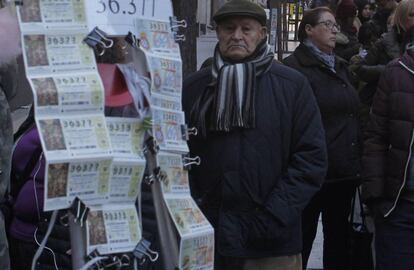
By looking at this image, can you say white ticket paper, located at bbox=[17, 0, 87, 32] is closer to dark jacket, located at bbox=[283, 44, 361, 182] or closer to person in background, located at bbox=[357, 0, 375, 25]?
dark jacket, located at bbox=[283, 44, 361, 182]

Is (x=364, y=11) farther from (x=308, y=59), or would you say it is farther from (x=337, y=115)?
(x=337, y=115)

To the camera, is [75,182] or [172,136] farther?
[172,136]

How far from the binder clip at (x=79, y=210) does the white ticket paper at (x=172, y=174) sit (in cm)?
39

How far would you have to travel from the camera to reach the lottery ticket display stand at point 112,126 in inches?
96.0

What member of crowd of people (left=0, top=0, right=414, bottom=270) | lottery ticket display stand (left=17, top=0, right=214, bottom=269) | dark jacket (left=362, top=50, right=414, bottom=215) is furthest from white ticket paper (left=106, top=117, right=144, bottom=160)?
dark jacket (left=362, top=50, right=414, bottom=215)

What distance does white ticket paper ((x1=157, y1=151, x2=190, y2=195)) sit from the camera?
112 inches

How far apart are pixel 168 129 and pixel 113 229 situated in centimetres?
46

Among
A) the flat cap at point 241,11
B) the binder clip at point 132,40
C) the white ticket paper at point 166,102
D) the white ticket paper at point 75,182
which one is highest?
the binder clip at point 132,40

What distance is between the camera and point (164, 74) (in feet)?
9.34

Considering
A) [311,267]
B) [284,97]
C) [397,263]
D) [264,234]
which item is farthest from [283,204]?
[311,267]

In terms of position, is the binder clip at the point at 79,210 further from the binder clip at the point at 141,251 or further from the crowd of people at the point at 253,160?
the crowd of people at the point at 253,160

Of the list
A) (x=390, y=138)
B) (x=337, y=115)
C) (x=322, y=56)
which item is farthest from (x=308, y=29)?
(x=390, y=138)

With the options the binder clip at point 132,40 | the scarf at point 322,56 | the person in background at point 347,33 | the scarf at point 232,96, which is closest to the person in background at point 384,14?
the person in background at point 347,33

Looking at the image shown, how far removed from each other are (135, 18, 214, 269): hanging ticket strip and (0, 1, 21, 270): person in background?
0.43 metres
